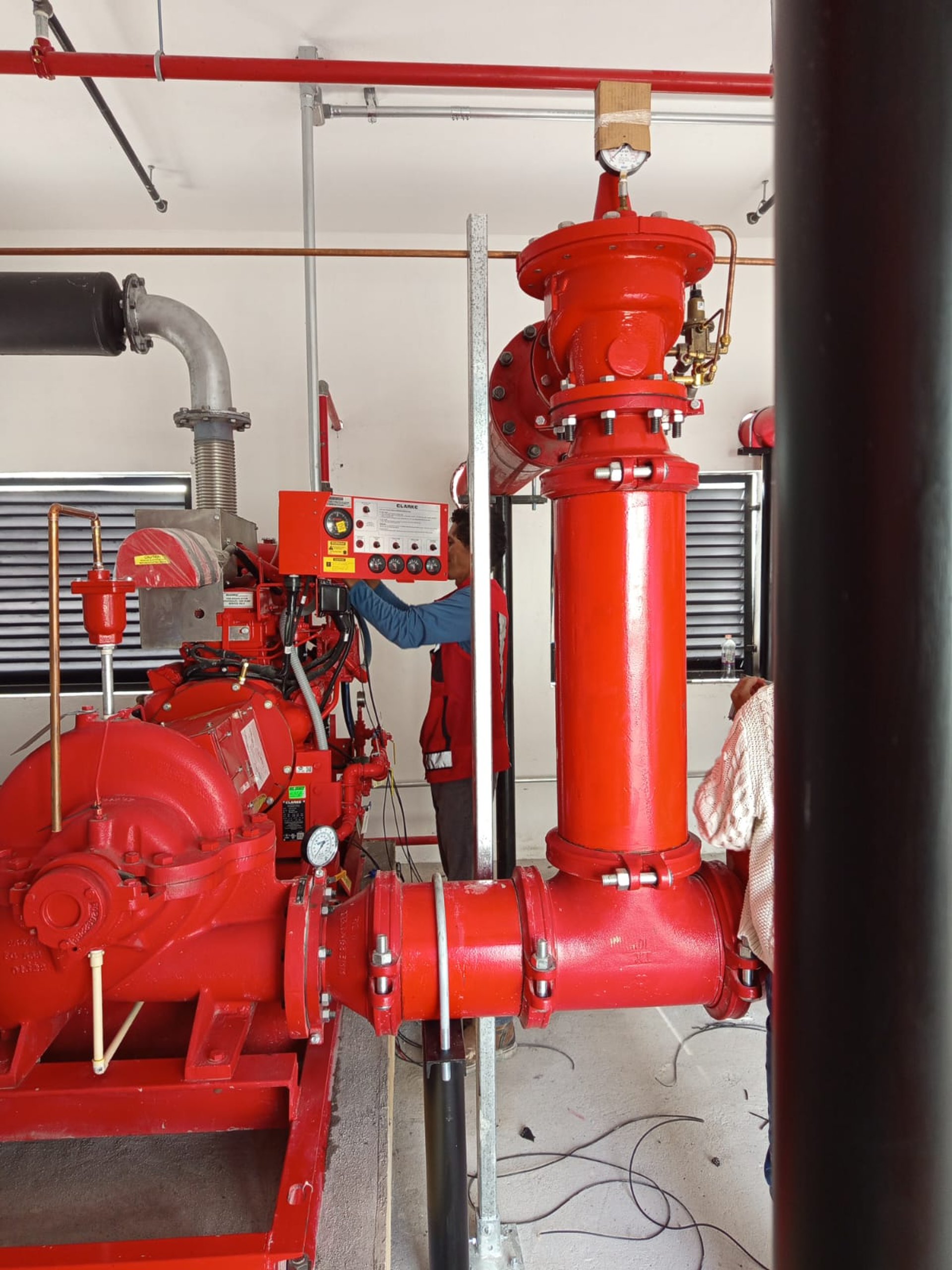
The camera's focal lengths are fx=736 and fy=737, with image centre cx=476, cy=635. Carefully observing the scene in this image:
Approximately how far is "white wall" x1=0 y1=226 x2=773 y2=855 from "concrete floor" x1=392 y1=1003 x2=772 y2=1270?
1681 mm

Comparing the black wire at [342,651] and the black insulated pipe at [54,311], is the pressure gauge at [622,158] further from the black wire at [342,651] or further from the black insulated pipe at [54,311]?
the black insulated pipe at [54,311]

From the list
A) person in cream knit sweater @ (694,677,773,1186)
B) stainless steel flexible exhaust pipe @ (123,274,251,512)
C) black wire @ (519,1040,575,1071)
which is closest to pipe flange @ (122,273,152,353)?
stainless steel flexible exhaust pipe @ (123,274,251,512)

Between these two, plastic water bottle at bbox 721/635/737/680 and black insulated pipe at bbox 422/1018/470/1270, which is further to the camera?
plastic water bottle at bbox 721/635/737/680

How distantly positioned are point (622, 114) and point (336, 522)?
0.94 m

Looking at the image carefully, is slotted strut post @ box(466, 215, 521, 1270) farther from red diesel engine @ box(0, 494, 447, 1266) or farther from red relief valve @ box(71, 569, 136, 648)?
red relief valve @ box(71, 569, 136, 648)

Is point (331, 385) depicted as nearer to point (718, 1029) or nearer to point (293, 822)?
point (293, 822)

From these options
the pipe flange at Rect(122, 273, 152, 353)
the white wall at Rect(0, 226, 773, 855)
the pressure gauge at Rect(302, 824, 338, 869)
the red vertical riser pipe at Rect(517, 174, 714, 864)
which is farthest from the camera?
the white wall at Rect(0, 226, 773, 855)

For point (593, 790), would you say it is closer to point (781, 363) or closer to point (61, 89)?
point (781, 363)

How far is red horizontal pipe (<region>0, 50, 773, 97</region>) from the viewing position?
1.92 meters

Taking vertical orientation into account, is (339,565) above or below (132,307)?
below

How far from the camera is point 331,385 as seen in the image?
3.62 meters

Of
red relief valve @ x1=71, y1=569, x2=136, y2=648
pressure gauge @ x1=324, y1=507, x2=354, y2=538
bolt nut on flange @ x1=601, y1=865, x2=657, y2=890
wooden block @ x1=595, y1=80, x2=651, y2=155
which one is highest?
wooden block @ x1=595, y1=80, x2=651, y2=155

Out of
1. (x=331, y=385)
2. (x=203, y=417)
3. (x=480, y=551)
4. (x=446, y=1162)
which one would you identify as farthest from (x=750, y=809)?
(x=331, y=385)

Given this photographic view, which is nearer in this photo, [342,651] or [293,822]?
[293,822]
